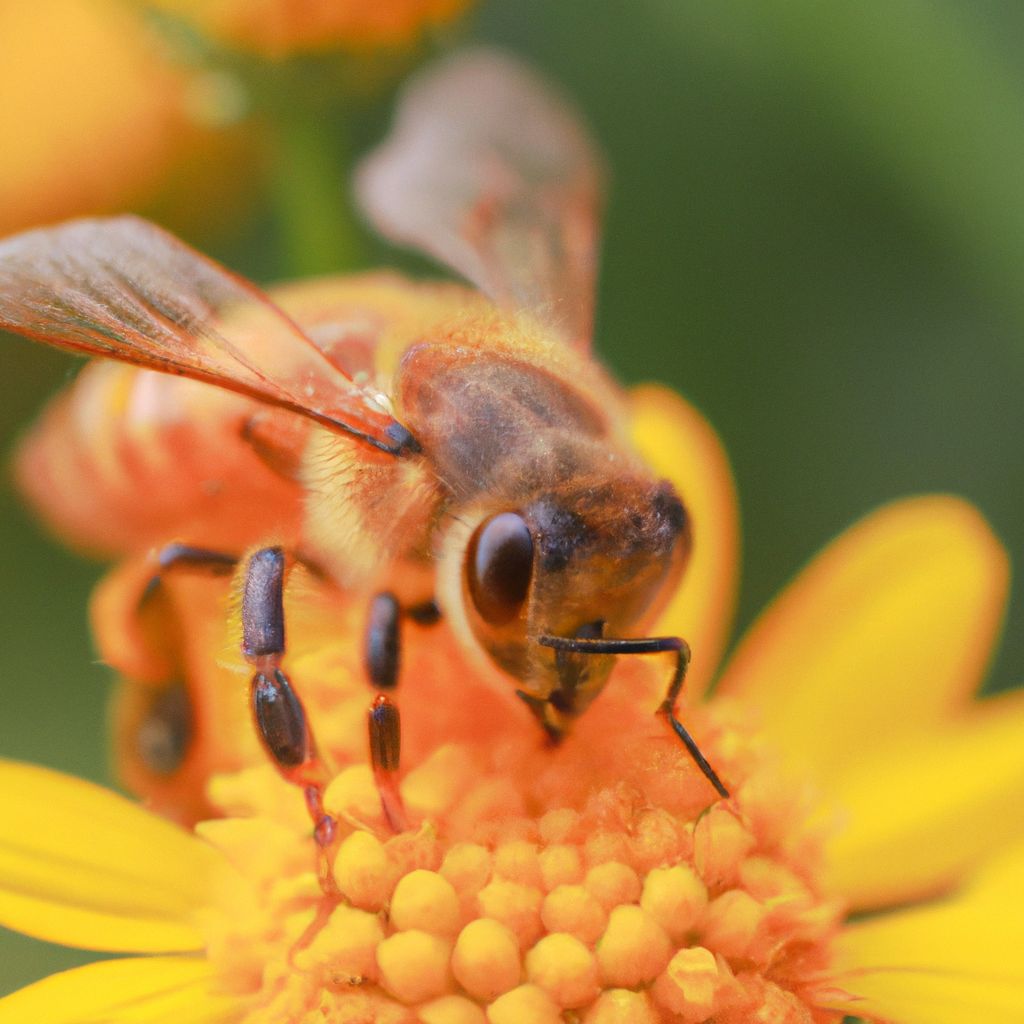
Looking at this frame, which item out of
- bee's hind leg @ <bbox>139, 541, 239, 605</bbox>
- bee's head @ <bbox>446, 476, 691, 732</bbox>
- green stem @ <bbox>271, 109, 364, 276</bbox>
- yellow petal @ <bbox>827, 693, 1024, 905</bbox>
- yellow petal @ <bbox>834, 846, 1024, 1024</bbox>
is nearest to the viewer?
bee's head @ <bbox>446, 476, 691, 732</bbox>

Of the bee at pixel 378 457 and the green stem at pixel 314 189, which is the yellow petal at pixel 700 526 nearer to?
the bee at pixel 378 457

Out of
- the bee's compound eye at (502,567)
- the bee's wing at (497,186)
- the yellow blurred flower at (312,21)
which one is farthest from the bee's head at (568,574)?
the yellow blurred flower at (312,21)

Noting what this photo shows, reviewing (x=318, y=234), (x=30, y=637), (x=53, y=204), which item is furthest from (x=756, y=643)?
(x=53, y=204)

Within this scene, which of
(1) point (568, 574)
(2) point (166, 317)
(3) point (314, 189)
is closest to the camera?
(1) point (568, 574)

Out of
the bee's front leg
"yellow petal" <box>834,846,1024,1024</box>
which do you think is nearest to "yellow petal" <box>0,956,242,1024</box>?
the bee's front leg

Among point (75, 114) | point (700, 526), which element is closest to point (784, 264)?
point (700, 526)

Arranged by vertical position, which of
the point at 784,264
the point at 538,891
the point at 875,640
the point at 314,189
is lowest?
the point at 538,891

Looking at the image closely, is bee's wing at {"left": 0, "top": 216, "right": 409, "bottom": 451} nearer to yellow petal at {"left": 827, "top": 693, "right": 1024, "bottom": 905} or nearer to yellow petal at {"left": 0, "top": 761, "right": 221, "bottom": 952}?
yellow petal at {"left": 0, "top": 761, "right": 221, "bottom": 952}

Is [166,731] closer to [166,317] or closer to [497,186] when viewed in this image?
[166,317]
